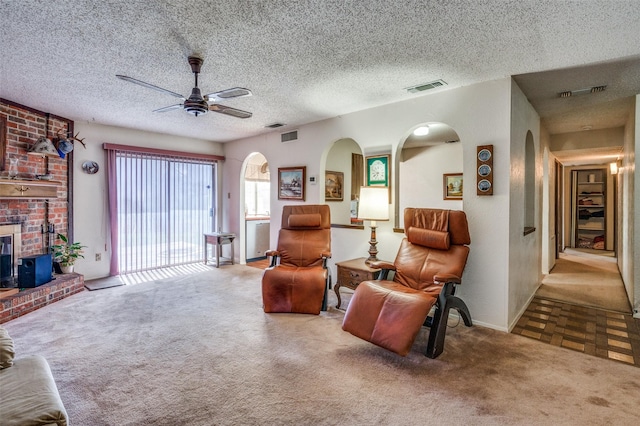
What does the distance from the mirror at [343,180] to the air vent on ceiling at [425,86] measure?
207cm

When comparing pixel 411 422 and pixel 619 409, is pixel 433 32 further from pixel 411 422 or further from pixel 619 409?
pixel 619 409

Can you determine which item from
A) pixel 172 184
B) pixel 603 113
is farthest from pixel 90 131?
pixel 603 113

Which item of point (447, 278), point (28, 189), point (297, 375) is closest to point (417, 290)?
point (447, 278)

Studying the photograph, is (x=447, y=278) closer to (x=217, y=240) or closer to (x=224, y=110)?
(x=224, y=110)

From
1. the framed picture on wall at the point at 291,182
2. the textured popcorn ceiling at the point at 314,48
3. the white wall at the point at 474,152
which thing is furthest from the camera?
the framed picture on wall at the point at 291,182

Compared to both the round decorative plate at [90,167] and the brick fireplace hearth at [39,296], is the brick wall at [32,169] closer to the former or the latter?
the round decorative plate at [90,167]

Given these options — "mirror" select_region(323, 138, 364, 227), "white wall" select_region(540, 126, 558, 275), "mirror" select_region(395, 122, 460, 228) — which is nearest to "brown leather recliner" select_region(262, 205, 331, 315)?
"mirror" select_region(323, 138, 364, 227)

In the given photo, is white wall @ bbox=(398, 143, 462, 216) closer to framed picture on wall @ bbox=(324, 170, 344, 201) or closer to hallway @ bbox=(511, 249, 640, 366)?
framed picture on wall @ bbox=(324, 170, 344, 201)

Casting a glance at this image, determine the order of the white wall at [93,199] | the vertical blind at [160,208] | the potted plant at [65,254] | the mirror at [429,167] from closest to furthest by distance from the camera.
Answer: the potted plant at [65,254] < the white wall at [93,199] < the vertical blind at [160,208] < the mirror at [429,167]

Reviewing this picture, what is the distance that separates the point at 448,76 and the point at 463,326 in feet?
8.01

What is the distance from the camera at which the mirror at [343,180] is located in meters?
5.49

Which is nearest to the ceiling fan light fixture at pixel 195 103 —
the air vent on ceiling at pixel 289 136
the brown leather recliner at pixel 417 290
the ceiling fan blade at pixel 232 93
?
the ceiling fan blade at pixel 232 93

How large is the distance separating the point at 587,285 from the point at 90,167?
7618 mm

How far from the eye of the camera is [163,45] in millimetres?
2449
